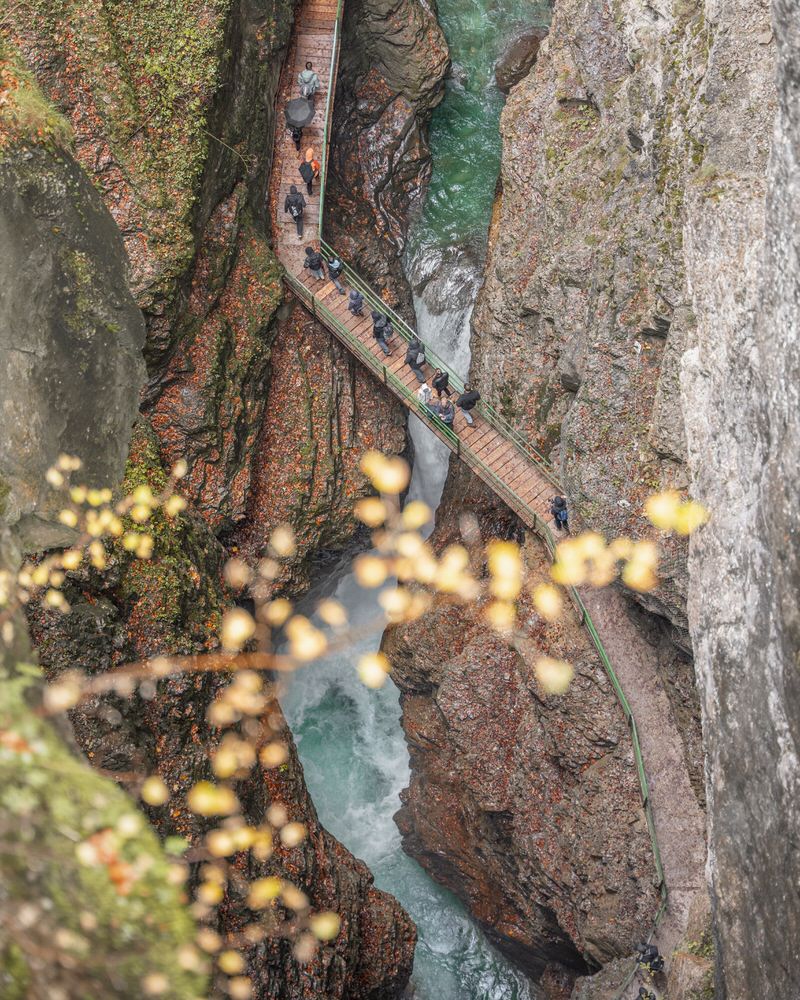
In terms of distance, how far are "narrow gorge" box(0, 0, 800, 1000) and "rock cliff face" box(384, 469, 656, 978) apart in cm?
9

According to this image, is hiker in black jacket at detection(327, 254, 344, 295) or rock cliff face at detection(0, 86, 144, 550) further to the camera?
hiker in black jacket at detection(327, 254, 344, 295)

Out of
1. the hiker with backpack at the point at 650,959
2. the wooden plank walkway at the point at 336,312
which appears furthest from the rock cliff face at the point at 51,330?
the hiker with backpack at the point at 650,959

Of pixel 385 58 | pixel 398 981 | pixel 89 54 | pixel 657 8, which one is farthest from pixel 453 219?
pixel 398 981

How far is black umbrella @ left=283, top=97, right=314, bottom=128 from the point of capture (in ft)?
72.4

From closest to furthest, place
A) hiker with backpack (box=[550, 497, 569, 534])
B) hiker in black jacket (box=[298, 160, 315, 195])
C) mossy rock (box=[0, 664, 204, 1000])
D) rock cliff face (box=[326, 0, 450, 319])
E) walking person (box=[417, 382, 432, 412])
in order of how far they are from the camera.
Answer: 1. mossy rock (box=[0, 664, 204, 1000])
2. hiker with backpack (box=[550, 497, 569, 534])
3. walking person (box=[417, 382, 432, 412])
4. hiker in black jacket (box=[298, 160, 315, 195])
5. rock cliff face (box=[326, 0, 450, 319])

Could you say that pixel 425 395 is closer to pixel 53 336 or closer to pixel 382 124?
pixel 53 336

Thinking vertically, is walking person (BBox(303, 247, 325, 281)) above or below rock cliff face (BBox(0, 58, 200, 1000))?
below

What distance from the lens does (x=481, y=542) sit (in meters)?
22.0

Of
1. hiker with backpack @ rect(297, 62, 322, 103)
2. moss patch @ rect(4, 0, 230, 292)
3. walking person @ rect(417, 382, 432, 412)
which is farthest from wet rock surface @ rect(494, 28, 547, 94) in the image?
walking person @ rect(417, 382, 432, 412)

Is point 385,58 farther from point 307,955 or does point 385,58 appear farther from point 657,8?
point 307,955

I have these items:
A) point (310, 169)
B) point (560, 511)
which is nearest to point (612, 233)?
point (560, 511)

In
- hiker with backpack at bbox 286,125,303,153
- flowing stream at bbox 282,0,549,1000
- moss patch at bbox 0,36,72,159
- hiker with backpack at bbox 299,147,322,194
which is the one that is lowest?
flowing stream at bbox 282,0,549,1000

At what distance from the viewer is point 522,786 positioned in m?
19.7

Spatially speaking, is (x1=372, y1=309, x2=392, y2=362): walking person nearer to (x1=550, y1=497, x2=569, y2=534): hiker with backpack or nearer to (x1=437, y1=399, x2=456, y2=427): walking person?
(x1=437, y1=399, x2=456, y2=427): walking person
